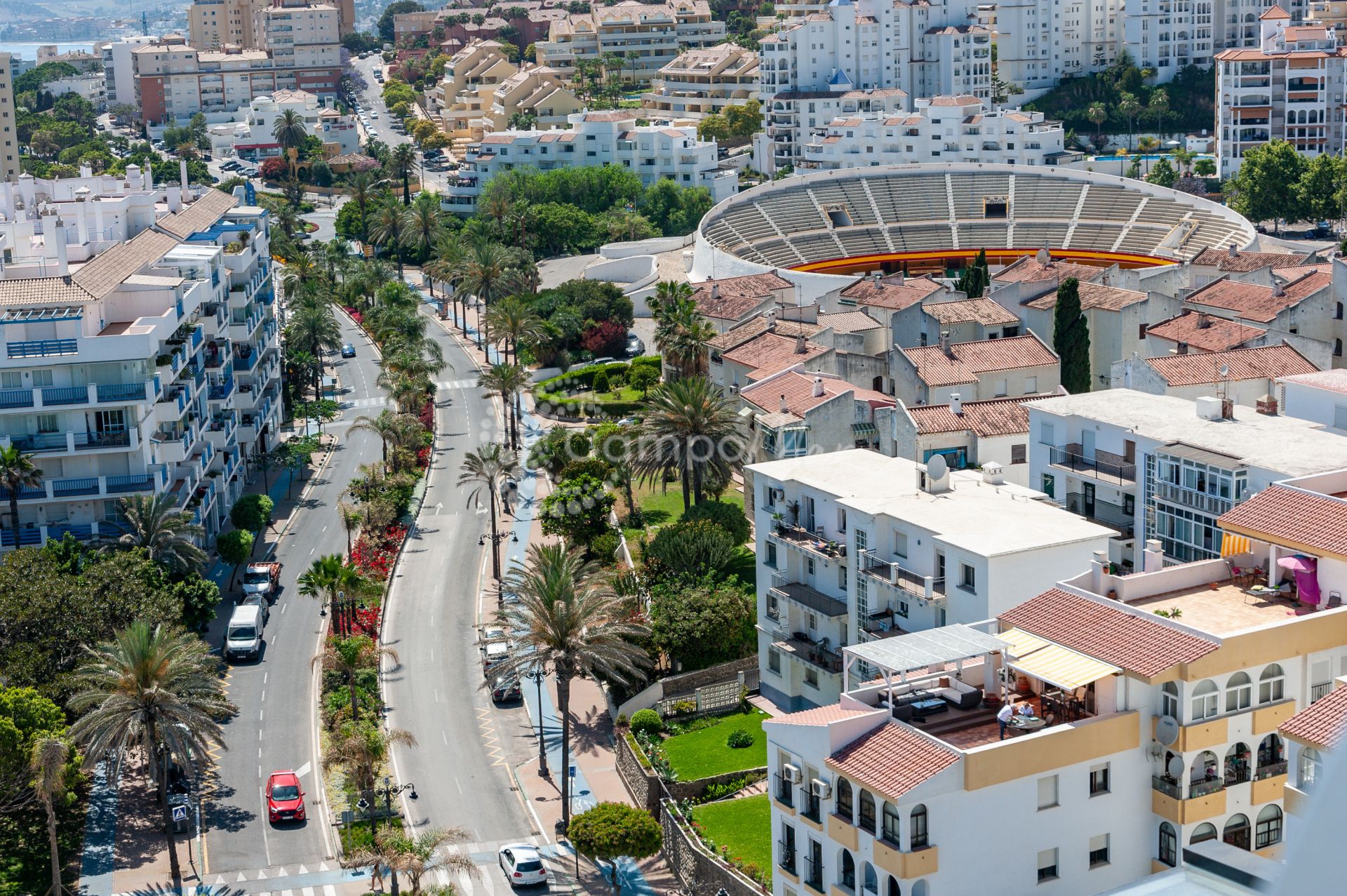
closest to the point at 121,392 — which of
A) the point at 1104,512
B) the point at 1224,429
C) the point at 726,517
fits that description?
the point at 726,517

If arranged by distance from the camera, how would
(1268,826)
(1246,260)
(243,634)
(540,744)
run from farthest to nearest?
(1246,260), (243,634), (540,744), (1268,826)

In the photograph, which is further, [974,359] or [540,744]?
[974,359]

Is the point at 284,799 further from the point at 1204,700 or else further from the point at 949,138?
the point at 949,138

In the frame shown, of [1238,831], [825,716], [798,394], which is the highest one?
[798,394]

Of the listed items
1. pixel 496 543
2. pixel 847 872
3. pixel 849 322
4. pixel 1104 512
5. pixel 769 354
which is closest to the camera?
pixel 847 872

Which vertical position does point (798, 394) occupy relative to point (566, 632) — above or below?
above

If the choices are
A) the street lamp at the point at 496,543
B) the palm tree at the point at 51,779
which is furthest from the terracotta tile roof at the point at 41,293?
the palm tree at the point at 51,779

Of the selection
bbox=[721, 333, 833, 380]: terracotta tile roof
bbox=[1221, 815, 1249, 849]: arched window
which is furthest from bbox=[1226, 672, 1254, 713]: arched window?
bbox=[721, 333, 833, 380]: terracotta tile roof
